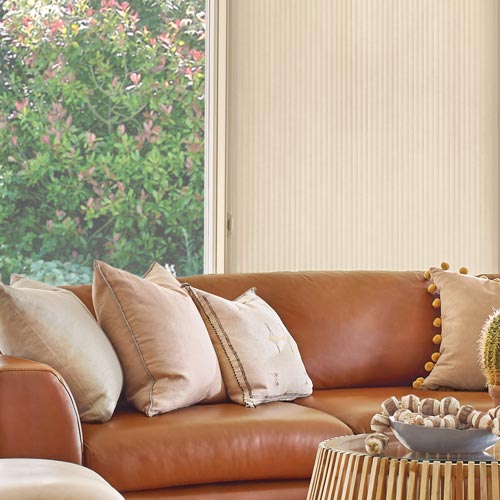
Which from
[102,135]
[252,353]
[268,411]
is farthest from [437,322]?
[102,135]

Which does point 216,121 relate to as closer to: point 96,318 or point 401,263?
point 401,263

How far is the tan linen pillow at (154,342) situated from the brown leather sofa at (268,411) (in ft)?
0.20

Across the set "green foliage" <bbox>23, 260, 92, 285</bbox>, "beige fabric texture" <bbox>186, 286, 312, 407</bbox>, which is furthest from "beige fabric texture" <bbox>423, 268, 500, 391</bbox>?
"green foliage" <bbox>23, 260, 92, 285</bbox>

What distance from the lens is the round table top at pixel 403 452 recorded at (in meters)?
1.66

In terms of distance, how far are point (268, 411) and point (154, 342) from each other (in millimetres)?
379

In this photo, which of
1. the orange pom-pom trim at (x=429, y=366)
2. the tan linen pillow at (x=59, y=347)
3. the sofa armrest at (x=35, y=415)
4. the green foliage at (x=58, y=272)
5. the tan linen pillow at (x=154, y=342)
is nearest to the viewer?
the sofa armrest at (x=35, y=415)

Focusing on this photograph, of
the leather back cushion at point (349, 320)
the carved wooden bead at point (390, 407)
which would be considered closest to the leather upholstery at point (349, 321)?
the leather back cushion at point (349, 320)

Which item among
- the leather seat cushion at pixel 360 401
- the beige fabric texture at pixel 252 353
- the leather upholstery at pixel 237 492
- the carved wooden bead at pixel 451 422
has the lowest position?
the leather upholstery at pixel 237 492

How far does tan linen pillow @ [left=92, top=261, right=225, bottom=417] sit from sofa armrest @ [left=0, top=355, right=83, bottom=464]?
389 millimetres

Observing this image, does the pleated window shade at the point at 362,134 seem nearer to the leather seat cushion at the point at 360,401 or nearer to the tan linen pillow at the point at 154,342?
the leather seat cushion at the point at 360,401

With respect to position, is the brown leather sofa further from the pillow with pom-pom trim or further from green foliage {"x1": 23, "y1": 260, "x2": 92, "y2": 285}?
green foliage {"x1": 23, "y1": 260, "x2": 92, "y2": 285}

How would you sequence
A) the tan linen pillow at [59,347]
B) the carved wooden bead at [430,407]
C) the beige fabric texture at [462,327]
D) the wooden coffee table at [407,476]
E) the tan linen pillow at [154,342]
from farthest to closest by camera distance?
the beige fabric texture at [462,327] → the tan linen pillow at [154,342] → the tan linen pillow at [59,347] → the carved wooden bead at [430,407] → the wooden coffee table at [407,476]

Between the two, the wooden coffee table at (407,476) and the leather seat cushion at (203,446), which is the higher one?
the wooden coffee table at (407,476)

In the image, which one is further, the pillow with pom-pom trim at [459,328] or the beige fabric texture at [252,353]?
the pillow with pom-pom trim at [459,328]
